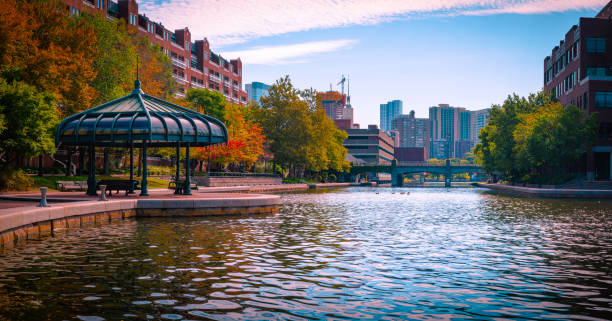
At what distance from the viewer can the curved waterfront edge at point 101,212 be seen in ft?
55.2

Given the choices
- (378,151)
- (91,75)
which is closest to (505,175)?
(378,151)

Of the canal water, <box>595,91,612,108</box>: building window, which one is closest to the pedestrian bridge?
<box>595,91,612,108</box>: building window

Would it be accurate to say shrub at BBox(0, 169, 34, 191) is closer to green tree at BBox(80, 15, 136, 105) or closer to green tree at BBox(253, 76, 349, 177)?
green tree at BBox(80, 15, 136, 105)

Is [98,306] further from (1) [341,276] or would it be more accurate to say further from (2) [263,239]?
(2) [263,239]

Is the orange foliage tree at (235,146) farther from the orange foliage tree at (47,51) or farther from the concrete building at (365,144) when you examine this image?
the concrete building at (365,144)

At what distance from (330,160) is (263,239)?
3510 inches

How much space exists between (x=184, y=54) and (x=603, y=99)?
73090mm

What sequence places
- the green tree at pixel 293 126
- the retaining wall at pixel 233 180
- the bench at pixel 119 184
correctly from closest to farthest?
the bench at pixel 119 184 → the retaining wall at pixel 233 180 → the green tree at pixel 293 126

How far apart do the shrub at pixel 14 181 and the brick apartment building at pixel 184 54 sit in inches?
1535

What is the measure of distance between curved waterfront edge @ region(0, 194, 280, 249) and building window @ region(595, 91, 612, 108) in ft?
208

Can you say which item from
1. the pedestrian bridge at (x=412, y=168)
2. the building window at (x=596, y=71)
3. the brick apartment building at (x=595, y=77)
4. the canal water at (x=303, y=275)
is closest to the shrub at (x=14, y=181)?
the canal water at (x=303, y=275)

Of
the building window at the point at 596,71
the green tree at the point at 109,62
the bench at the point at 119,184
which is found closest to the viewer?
the bench at the point at 119,184

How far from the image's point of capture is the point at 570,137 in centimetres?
6962

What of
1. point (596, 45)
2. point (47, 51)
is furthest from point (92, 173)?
point (596, 45)
